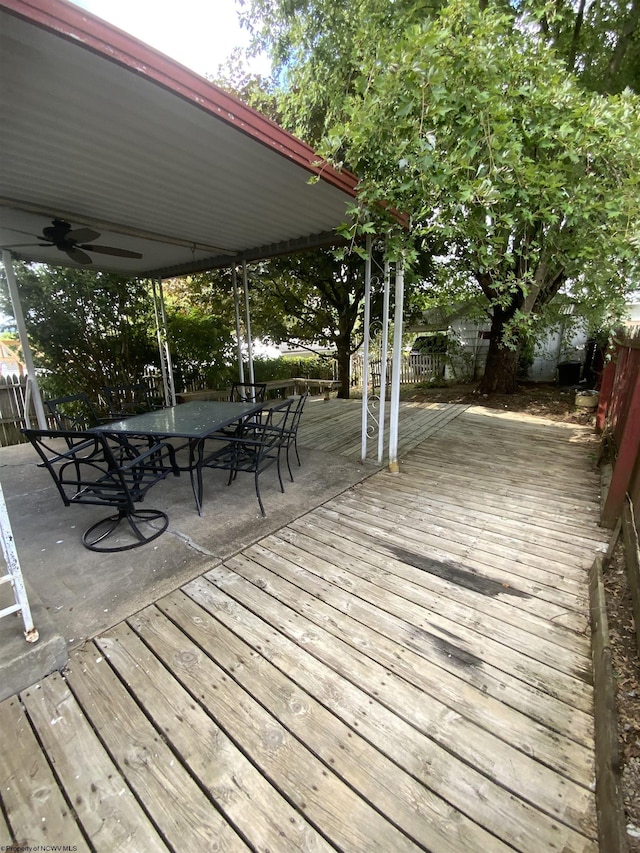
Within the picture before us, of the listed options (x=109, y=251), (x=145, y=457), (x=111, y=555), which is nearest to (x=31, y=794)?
(x=111, y=555)

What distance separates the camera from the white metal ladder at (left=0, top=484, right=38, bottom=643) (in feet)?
4.28

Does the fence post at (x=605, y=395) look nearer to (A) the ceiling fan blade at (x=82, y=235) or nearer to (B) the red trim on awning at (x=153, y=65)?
(B) the red trim on awning at (x=153, y=65)

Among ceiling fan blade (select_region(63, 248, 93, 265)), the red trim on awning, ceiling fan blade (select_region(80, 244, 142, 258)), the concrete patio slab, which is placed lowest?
the concrete patio slab

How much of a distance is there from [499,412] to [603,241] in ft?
14.1

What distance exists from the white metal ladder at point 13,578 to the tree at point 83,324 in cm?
542

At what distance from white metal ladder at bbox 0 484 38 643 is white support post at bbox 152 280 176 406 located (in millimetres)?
5094

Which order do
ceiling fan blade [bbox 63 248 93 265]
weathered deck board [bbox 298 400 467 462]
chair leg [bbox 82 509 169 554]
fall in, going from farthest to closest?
1. weathered deck board [bbox 298 400 467 462]
2. ceiling fan blade [bbox 63 248 93 265]
3. chair leg [bbox 82 509 169 554]

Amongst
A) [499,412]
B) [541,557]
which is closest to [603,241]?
[541,557]

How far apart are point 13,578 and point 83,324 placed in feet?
18.5

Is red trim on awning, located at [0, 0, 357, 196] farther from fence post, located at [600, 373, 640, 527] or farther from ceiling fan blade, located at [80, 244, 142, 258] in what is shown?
ceiling fan blade, located at [80, 244, 142, 258]

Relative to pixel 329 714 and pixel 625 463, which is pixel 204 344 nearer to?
pixel 625 463

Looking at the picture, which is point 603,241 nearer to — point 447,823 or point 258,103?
point 447,823

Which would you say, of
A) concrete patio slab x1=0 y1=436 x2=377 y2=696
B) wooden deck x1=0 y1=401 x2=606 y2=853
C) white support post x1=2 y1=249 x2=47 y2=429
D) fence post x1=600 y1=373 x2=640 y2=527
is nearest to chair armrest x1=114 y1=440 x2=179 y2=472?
concrete patio slab x1=0 y1=436 x2=377 y2=696

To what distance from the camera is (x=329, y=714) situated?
4.36 feet
